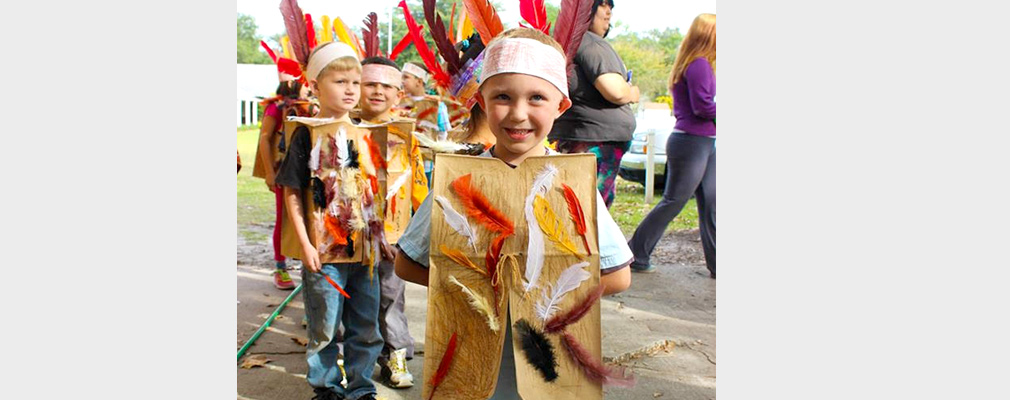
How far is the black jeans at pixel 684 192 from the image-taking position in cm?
584

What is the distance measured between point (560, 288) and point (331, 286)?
151 cm

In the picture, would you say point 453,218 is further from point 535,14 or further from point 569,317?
point 535,14

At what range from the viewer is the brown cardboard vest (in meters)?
2.33

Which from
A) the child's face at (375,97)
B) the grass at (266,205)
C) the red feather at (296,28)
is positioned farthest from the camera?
the grass at (266,205)

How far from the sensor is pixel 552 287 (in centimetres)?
235

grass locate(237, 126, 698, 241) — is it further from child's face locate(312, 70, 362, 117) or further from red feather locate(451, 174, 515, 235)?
red feather locate(451, 174, 515, 235)

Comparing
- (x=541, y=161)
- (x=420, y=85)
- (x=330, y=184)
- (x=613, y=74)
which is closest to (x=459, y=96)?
(x=330, y=184)

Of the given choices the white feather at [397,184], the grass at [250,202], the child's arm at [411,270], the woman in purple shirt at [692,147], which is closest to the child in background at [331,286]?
the white feather at [397,184]

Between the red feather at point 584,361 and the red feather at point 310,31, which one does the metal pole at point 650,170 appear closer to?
Result: the red feather at point 310,31

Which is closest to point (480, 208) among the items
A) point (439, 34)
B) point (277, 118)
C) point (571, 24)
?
point (571, 24)

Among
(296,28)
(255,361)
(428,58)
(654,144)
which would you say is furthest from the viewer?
(654,144)

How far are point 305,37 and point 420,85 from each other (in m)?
1.94

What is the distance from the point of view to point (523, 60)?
2318 millimetres

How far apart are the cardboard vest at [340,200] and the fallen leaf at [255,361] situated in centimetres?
96
